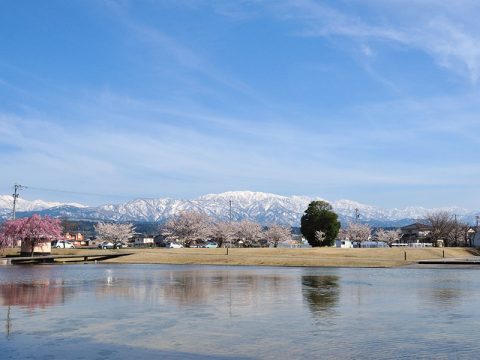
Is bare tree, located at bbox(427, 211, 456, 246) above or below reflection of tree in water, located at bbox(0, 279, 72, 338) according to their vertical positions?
above

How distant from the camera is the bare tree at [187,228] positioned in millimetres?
124875

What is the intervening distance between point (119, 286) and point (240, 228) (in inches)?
4370

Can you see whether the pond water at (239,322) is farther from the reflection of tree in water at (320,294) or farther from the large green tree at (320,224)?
the large green tree at (320,224)

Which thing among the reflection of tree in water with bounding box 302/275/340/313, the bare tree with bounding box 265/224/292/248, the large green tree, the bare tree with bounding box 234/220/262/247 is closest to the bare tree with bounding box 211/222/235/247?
the bare tree with bounding box 234/220/262/247

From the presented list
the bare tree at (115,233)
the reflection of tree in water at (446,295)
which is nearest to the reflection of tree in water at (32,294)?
the reflection of tree in water at (446,295)

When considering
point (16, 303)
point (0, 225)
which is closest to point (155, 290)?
point (16, 303)

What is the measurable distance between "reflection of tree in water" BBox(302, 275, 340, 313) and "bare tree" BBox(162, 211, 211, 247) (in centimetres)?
8654

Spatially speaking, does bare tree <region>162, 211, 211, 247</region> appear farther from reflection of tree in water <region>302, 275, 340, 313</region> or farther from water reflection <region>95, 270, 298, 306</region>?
reflection of tree in water <region>302, 275, 340, 313</region>

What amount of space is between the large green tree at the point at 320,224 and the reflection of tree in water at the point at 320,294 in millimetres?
72616

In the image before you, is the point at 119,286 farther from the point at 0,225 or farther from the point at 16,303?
the point at 0,225

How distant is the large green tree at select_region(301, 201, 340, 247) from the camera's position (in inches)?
4395

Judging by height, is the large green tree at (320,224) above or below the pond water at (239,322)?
above

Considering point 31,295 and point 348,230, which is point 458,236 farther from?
point 31,295

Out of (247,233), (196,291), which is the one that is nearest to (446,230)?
(247,233)
